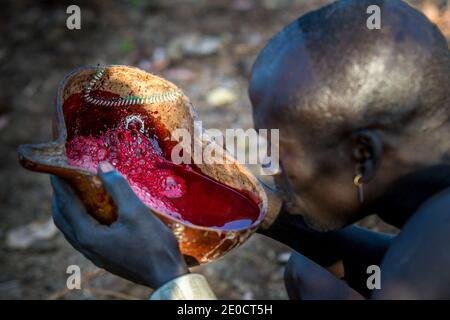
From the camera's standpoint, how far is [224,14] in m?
5.69

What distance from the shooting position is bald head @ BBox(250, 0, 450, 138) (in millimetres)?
1637

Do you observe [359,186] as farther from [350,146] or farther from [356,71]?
[356,71]

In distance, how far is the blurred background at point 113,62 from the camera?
317 centimetres

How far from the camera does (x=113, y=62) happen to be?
5148mm

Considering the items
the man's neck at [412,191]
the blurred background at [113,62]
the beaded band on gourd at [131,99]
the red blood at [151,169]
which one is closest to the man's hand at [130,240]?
the red blood at [151,169]

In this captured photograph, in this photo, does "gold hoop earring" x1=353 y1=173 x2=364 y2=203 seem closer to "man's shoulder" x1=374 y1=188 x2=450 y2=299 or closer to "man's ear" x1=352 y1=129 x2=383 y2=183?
"man's ear" x1=352 y1=129 x2=383 y2=183

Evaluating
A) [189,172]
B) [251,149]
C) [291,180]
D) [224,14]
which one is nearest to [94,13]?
[224,14]

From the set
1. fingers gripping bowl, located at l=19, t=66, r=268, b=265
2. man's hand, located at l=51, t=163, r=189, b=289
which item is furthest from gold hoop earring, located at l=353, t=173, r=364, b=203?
man's hand, located at l=51, t=163, r=189, b=289

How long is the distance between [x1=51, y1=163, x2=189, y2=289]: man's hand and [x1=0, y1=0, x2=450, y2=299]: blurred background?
1207 millimetres

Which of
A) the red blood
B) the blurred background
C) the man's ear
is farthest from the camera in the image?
the blurred background

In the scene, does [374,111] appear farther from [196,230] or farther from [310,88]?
[196,230]

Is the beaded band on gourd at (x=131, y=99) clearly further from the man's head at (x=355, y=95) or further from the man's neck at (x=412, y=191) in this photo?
the man's neck at (x=412, y=191)

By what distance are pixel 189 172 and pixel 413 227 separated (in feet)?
2.84

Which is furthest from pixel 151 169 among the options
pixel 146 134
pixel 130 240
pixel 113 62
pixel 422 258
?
pixel 113 62
